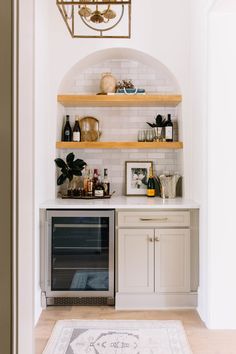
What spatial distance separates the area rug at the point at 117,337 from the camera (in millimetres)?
2748

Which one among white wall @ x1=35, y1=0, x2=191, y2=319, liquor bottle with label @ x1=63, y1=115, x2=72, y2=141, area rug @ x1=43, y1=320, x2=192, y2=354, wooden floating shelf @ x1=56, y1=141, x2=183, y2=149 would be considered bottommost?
area rug @ x1=43, y1=320, x2=192, y2=354

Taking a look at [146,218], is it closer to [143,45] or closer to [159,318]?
[159,318]

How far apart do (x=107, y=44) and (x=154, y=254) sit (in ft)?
6.78

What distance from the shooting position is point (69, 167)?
4.01m

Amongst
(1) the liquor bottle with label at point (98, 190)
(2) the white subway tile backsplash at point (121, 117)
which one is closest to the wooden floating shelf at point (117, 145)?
(2) the white subway tile backsplash at point (121, 117)

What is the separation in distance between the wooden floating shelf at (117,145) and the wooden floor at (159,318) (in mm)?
1533

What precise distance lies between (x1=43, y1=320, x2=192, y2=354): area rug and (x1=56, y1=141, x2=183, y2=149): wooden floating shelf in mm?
1659

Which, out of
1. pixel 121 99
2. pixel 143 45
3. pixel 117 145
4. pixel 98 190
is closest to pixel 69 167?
pixel 98 190

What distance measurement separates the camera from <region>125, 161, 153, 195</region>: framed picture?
428 centimetres

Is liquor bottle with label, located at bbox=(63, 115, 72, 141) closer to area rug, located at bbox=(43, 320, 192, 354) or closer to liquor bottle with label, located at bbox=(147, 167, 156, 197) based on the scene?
liquor bottle with label, located at bbox=(147, 167, 156, 197)

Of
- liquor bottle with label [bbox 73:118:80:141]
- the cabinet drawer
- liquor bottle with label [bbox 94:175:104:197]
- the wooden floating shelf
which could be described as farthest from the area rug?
liquor bottle with label [bbox 73:118:80:141]

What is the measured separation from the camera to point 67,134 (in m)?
4.11

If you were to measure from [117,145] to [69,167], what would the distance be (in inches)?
20.9

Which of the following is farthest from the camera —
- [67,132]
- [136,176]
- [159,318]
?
[136,176]
